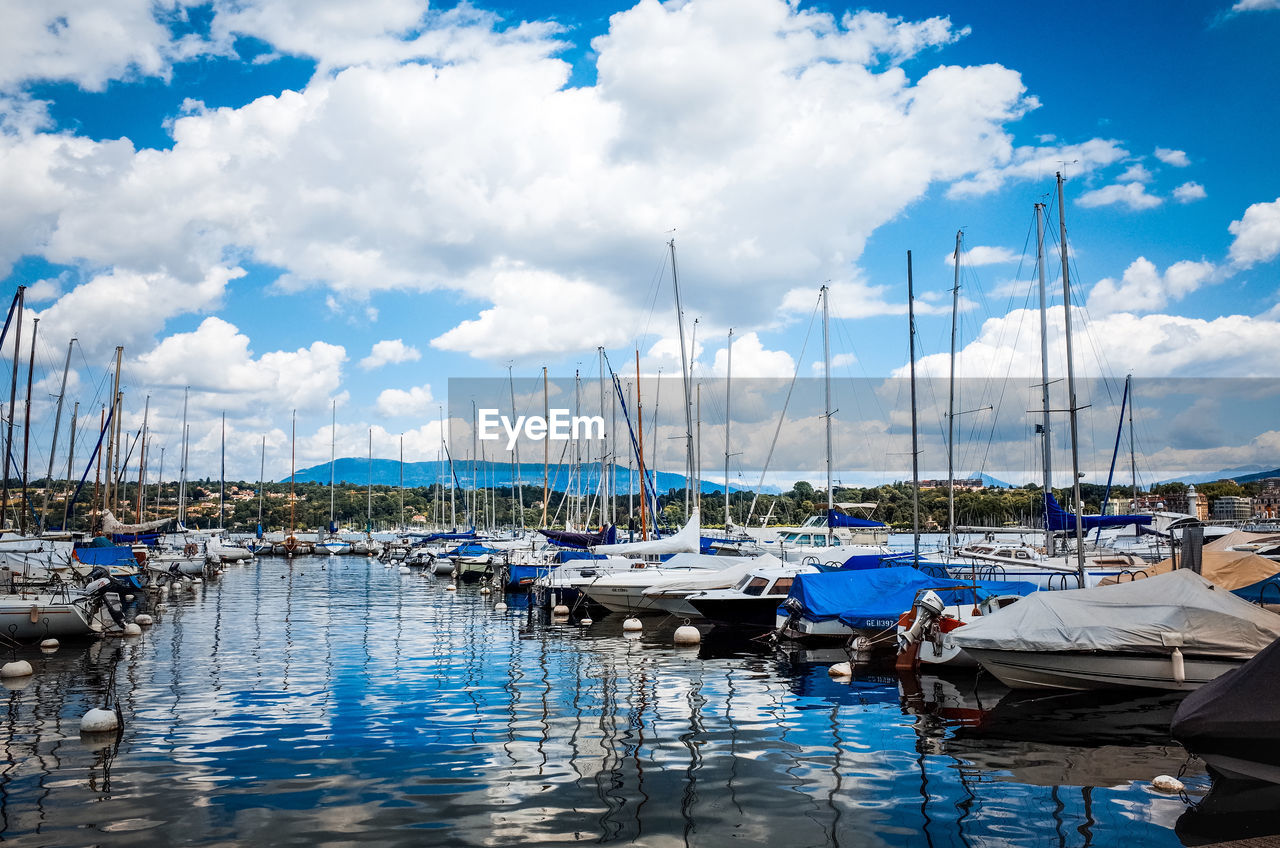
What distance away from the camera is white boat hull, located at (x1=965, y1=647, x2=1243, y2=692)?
17766 mm

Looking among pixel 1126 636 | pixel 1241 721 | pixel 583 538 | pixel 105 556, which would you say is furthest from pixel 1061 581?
pixel 105 556

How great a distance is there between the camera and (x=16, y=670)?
22.0 m

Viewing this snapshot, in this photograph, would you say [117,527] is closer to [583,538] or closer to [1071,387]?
[583,538]

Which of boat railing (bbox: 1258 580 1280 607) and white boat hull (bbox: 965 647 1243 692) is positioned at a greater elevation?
boat railing (bbox: 1258 580 1280 607)

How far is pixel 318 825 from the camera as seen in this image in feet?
35.2

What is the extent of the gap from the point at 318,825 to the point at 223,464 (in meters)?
104

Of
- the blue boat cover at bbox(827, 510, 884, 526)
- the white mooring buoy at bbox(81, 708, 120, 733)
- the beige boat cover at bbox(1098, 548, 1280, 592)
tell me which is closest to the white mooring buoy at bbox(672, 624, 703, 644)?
the beige boat cover at bbox(1098, 548, 1280, 592)

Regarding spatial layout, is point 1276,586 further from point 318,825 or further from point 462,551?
point 462,551

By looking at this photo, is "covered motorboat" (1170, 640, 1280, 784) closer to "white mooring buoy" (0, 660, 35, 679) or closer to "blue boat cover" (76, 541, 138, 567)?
"white mooring buoy" (0, 660, 35, 679)

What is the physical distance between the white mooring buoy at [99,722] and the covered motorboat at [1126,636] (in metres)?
17.0

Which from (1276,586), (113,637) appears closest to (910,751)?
(1276,586)

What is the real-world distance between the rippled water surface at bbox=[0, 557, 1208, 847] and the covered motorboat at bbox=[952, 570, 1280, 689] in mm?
732

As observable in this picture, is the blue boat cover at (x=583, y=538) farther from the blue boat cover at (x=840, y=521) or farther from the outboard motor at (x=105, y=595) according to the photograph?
the outboard motor at (x=105, y=595)

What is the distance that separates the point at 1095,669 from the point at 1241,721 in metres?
5.68
